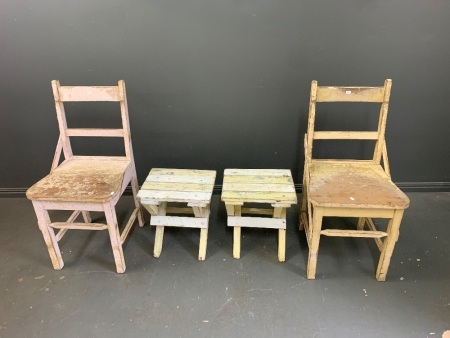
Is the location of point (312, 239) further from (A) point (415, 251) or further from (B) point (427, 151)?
(B) point (427, 151)

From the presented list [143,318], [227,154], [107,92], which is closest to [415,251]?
[227,154]

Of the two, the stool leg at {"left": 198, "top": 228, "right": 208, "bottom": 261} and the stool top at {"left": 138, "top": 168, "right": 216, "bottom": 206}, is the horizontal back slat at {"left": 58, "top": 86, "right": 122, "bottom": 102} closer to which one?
the stool top at {"left": 138, "top": 168, "right": 216, "bottom": 206}

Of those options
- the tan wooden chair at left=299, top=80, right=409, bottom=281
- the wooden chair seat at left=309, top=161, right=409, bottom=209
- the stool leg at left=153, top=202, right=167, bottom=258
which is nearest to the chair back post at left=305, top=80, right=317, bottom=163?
the tan wooden chair at left=299, top=80, right=409, bottom=281

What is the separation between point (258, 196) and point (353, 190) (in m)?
0.54

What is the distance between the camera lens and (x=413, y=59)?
2172 millimetres

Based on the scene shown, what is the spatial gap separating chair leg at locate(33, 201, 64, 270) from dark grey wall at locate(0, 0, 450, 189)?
94 cm

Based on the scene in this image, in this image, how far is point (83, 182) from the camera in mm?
1752

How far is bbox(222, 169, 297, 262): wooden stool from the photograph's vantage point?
1.76 m

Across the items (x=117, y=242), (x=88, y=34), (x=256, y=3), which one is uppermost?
(x=256, y=3)

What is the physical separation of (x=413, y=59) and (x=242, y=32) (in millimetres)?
1292

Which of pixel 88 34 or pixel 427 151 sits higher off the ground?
pixel 88 34

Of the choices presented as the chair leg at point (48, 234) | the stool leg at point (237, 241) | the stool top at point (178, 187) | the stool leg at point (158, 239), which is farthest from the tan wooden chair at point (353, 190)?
the chair leg at point (48, 234)

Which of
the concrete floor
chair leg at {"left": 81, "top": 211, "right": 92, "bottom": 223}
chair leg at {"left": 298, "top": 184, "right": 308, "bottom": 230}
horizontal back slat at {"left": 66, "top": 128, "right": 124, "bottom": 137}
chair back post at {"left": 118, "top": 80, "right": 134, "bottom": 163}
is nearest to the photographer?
the concrete floor

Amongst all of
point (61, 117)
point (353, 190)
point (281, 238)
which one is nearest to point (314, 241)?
point (281, 238)
